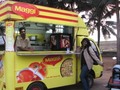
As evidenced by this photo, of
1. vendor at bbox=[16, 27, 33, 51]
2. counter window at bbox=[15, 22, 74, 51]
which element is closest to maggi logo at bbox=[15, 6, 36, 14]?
vendor at bbox=[16, 27, 33, 51]

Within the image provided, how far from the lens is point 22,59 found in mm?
7875

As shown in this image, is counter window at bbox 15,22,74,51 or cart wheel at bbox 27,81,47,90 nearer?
cart wheel at bbox 27,81,47,90

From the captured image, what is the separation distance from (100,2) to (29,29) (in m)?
9.95

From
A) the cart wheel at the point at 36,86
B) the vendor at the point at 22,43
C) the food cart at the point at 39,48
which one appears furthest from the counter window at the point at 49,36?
the cart wheel at the point at 36,86

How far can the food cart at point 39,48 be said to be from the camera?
25.3 ft

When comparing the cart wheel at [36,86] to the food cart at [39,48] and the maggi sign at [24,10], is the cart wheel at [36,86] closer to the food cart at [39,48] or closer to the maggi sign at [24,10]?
the food cart at [39,48]

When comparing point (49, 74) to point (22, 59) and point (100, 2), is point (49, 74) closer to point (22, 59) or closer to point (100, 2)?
point (22, 59)

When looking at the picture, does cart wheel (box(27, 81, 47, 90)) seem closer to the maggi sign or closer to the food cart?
the food cart

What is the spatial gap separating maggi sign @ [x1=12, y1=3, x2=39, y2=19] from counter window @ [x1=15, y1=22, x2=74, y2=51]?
108cm

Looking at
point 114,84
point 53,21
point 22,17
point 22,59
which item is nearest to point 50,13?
point 53,21

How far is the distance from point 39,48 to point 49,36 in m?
0.58

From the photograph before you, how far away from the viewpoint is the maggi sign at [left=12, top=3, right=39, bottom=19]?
7729 millimetres

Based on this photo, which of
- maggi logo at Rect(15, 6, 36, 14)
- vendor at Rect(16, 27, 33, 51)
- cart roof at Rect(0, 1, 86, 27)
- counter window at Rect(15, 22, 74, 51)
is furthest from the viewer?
counter window at Rect(15, 22, 74, 51)

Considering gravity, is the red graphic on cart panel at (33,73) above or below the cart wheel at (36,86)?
above
